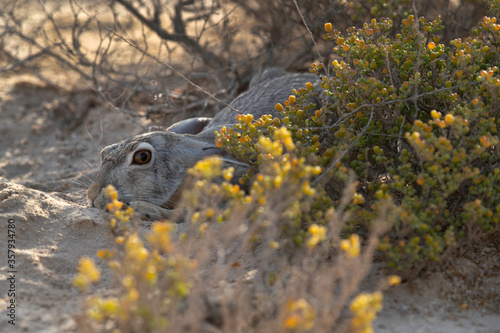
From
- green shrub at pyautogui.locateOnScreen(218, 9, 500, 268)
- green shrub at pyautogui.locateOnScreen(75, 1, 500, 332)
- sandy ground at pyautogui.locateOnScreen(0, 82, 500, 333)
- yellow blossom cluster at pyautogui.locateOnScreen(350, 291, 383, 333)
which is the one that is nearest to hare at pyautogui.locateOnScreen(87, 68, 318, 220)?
sandy ground at pyautogui.locateOnScreen(0, 82, 500, 333)

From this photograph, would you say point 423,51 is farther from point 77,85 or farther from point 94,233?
point 77,85

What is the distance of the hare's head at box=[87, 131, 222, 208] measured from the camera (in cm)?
485

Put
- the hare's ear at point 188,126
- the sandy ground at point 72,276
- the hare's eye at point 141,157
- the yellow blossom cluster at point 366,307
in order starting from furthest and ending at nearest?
the hare's ear at point 188,126 < the hare's eye at point 141,157 < the sandy ground at point 72,276 < the yellow blossom cluster at point 366,307

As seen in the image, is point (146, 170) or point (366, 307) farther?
point (146, 170)

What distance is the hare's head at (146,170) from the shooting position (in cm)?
485

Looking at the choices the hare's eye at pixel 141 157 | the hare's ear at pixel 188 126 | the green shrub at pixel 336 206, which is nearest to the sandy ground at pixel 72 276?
the green shrub at pixel 336 206

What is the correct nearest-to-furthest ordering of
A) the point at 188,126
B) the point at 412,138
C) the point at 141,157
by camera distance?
the point at 412,138 → the point at 141,157 → the point at 188,126

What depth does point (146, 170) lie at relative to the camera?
491 centimetres

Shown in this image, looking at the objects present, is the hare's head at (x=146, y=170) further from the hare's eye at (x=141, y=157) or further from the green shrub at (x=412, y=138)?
the green shrub at (x=412, y=138)

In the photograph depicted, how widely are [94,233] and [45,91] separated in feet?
18.3

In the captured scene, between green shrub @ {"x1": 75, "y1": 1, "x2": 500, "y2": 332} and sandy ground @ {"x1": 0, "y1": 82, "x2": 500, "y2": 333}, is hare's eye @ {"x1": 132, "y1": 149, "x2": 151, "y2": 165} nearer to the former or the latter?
sandy ground @ {"x1": 0, "y1": 82, "x2": 500, "y2": 333}

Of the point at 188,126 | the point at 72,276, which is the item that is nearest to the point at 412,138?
the point at 72,276

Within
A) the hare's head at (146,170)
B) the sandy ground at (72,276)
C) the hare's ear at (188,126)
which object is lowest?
the sandy ground at (72,276)

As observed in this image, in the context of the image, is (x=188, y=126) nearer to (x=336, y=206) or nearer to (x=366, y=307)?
(x=336, y=206)
